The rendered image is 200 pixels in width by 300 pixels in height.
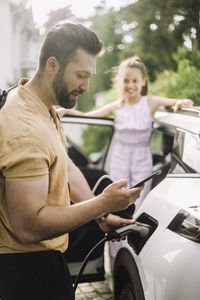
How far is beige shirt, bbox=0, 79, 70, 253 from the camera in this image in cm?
154

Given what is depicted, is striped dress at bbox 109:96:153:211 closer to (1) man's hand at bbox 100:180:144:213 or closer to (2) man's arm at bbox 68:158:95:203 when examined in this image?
(2) man's arm at bbox 68:158:95:203

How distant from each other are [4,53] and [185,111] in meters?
17.8

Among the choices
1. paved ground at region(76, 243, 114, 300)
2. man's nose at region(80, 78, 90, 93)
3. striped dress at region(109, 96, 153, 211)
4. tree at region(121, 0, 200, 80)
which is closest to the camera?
man's nose at region(80, 78, 90, 93)

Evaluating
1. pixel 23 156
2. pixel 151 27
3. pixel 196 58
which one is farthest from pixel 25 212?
pixel 151 27

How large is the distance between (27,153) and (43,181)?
0.13 m

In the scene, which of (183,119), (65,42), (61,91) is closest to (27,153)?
(61,91)

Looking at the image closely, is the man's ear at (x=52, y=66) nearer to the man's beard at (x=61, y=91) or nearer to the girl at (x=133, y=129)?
the man's beard at (x=61, y=91)

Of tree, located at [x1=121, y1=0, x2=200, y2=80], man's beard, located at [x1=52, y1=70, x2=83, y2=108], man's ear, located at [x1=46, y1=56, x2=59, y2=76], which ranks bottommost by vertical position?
man's beard, located at [x1=52, y1=70, x2=83, y2=108]

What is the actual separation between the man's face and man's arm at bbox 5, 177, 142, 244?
1.41 ft

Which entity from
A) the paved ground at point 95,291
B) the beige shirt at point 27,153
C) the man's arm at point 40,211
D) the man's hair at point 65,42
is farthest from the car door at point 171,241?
the paved ground at point 95,291

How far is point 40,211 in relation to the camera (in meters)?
1.57

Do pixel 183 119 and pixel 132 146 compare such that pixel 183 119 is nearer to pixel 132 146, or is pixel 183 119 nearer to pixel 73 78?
pixel 73 78

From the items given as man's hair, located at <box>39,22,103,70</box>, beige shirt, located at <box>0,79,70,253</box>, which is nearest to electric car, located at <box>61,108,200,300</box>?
beige shirt, located at <box>0,79,70,253</box>

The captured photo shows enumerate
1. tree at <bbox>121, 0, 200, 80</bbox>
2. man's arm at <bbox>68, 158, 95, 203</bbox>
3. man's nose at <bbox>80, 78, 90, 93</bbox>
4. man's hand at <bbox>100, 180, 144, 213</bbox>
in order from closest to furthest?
man's hand at <bbox>100, 180, 144, 213</bbox>, man's nose at <bbox>80, 78, 90, 93</bbox>, man's arm at <bbox>68, 158, 95, 203</bbox>, tree at <bbox>121, 0, 200, 80</bbox>
